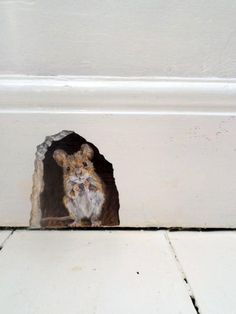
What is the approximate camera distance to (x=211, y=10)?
1.63ft

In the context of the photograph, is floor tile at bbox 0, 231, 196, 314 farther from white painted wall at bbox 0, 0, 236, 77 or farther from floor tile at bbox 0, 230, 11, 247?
white painted wall at bbox 0, 0, 236, 77

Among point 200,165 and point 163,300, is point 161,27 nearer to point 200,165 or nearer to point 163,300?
point 200,165

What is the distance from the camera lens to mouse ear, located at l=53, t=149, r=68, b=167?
502mm

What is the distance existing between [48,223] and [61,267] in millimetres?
131

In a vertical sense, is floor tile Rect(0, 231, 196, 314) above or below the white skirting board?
below

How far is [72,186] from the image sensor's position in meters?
0.50

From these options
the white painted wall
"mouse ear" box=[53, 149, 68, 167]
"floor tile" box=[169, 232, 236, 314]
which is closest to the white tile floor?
"floor tile" box=[169, 232, 236, 314]

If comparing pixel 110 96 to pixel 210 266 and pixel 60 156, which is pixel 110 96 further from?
pixel 210 266

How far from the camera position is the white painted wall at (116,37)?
1.61 ft

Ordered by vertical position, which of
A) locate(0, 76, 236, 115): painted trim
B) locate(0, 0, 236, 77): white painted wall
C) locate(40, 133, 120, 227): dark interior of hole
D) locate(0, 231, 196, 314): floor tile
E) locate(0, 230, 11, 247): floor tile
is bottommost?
locate(0, 231, 196, 314): floor tile

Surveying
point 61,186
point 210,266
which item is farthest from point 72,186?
point 210,266

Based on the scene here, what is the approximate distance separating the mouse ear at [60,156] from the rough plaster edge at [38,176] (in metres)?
0.02

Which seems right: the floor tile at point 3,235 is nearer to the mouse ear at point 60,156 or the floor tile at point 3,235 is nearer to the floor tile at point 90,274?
the floor tile at point 90,274

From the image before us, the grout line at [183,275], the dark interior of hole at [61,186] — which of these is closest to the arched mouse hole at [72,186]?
the dark interior of hole at [61,186]
